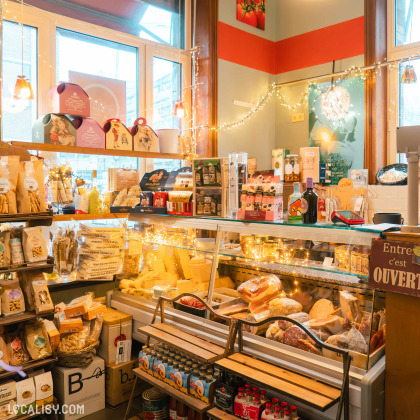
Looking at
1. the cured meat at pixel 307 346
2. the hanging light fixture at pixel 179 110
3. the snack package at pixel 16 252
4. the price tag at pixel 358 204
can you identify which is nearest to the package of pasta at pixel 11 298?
the snack package at pixel 16 252

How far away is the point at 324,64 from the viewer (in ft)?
16.6

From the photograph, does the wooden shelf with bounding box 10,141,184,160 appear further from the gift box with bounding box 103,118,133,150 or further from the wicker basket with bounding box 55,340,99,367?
the wicker basket with bounding box 55,340,99,367

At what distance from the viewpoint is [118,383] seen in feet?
9.73

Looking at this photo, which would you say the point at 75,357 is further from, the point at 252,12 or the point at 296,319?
the point at 252,12

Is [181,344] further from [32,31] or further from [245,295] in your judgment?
[32,31]

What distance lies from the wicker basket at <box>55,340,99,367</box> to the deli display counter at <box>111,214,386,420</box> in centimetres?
42

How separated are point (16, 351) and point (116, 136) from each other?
71.3 inches

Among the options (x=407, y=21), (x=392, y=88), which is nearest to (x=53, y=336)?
(x=392, y=88)

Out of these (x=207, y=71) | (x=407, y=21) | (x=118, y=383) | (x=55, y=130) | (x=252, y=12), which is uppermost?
(x=252, y=12)

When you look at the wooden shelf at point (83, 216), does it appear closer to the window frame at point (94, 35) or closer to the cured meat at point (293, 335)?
the window frame at point (94, 35)

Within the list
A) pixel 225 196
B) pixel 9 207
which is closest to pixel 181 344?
pixel 225 196

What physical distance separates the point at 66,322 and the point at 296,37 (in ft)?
15.0

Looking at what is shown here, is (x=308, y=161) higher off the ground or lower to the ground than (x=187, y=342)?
higher

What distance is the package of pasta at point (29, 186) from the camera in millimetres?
2568
